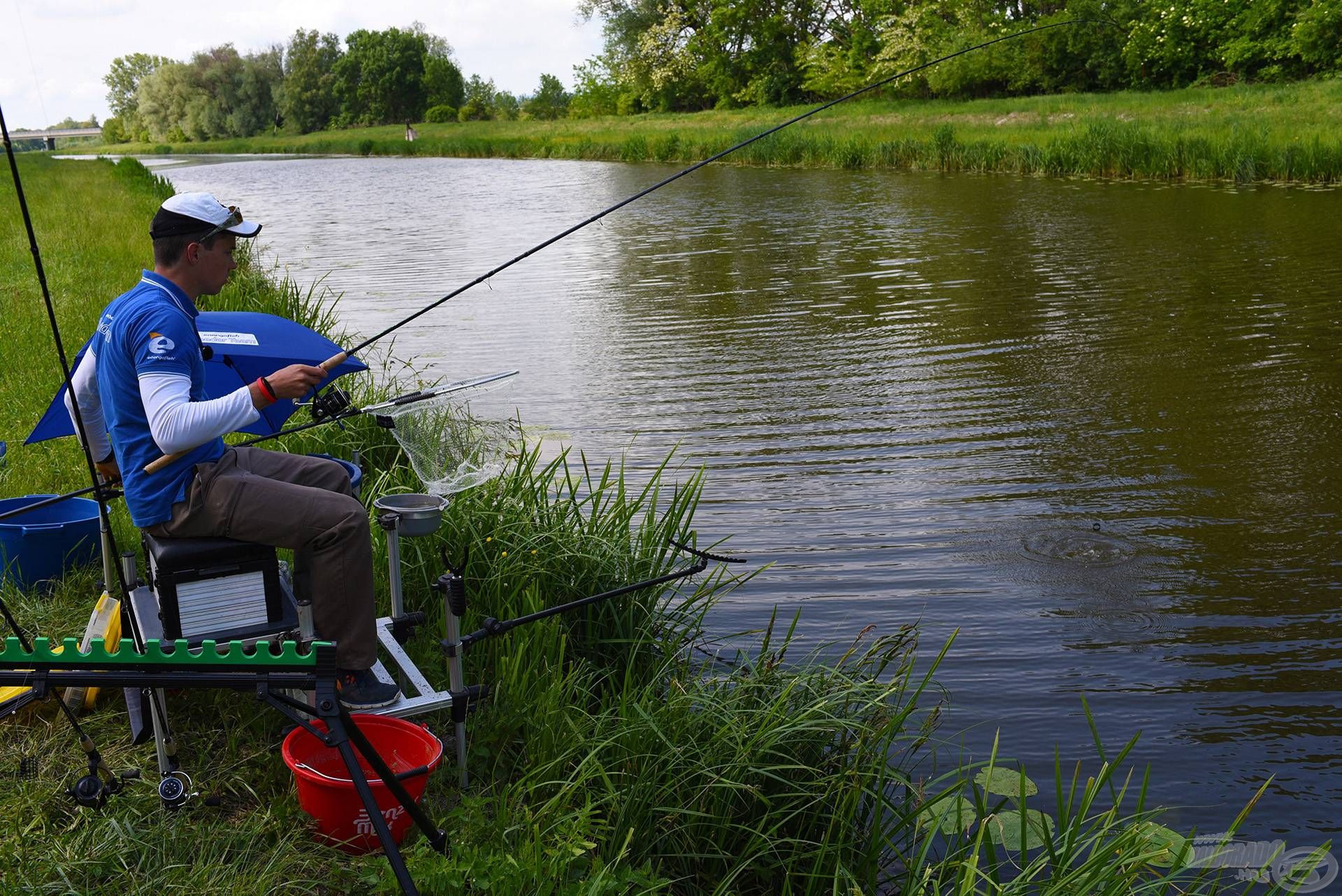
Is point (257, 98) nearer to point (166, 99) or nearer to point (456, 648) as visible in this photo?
point (166, 99)

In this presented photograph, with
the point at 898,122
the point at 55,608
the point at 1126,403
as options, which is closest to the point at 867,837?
the point at 55,608

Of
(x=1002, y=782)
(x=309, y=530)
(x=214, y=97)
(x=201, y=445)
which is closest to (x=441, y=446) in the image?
(x=309, y=530)

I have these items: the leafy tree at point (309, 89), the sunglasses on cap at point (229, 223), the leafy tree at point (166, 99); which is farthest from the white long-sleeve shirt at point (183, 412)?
the leafy tree at point (166, 99)

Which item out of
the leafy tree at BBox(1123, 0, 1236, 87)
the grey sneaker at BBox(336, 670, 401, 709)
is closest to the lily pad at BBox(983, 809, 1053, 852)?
the grey sneaker at BBox(336, 670, 401, 709)

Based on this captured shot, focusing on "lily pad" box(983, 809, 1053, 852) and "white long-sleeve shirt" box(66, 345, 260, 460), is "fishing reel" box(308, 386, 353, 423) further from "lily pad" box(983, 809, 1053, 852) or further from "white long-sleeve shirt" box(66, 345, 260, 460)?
"lily pad" box(983, 809, 1053, 852)

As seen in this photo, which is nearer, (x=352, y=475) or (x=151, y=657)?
(x=151, y=657)

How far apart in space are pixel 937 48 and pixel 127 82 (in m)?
97.8

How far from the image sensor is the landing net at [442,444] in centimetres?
343

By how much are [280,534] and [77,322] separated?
263 inches

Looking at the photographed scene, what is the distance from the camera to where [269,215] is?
78.5 feet

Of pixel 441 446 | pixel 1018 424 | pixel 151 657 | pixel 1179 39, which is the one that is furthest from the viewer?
pixel 1179 39

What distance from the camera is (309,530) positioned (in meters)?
3.04

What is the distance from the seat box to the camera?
2963 mm

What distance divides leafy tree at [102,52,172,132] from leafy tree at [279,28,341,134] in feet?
56.4
